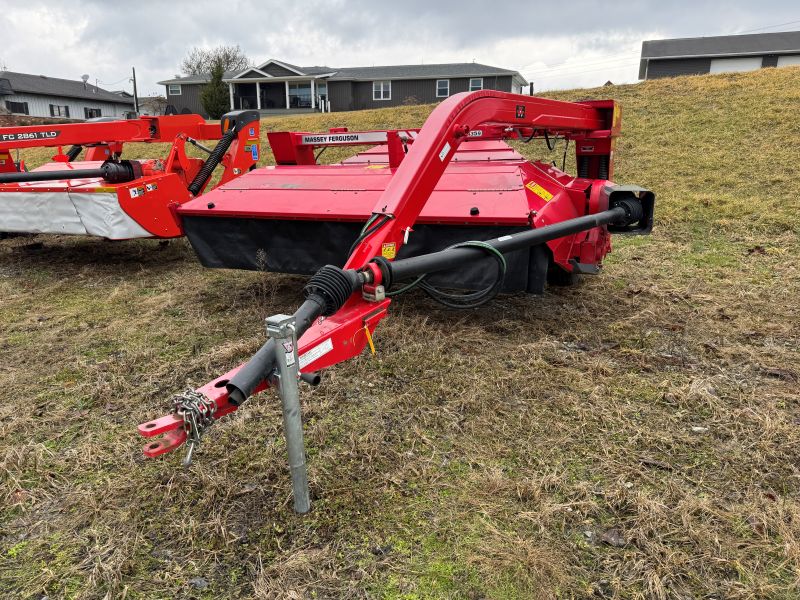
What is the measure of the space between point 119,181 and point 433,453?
14.7 feet

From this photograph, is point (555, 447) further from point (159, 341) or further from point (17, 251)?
point (17, 251)

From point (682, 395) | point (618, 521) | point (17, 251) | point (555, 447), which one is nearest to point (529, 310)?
point (682, 395)

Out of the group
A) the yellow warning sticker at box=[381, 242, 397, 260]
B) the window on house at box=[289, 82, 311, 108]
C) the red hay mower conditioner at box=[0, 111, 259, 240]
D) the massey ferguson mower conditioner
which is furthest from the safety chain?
the window on house at box=[289, 82, 311, 108]

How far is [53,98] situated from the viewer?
125 ft

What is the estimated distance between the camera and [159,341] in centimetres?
397

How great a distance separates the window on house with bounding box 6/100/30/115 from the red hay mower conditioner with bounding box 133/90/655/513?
38356mm

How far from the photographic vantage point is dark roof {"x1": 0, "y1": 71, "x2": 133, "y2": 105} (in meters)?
36.4

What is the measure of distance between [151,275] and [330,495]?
14.0ft

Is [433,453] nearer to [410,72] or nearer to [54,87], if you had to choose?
[410,72]

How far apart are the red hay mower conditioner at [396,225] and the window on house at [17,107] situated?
3836 cm

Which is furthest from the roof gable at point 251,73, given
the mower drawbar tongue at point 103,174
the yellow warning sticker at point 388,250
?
the yellow warning sticker at point 388,250

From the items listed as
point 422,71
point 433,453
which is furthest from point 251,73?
point 433,453

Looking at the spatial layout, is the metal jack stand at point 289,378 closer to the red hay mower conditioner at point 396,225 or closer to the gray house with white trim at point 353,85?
the red hay mower conditioner at point 396,225

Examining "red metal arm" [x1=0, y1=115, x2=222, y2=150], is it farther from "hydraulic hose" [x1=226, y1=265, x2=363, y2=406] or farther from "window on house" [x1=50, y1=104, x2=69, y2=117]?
"window on house" [x1=50, y1=104, x2=69, y2=117]
